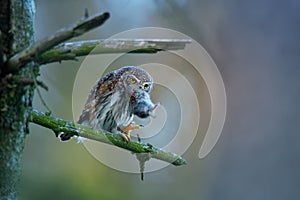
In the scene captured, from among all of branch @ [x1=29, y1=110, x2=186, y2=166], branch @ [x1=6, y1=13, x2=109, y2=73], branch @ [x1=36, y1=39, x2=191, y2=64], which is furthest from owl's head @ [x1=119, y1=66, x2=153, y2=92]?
branch @ [x1=6, y1=13, x2=109, y2=73]

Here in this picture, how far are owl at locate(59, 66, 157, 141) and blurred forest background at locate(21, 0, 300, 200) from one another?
2.87 feet

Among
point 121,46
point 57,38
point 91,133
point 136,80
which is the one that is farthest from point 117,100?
point 57,38

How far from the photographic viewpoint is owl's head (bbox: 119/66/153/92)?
901 millimetres

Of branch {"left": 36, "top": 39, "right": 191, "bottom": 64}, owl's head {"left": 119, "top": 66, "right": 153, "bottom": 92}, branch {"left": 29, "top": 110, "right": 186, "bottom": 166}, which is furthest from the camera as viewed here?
owl's head {"left": 119, "top": 66, "right": 153, "bottom": 92}

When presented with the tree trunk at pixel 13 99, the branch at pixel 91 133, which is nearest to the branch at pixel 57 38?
the tree trunk at pixel 13 99

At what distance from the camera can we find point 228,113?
2314 mm

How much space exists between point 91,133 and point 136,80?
194 mm

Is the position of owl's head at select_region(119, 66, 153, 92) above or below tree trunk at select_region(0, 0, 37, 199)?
above

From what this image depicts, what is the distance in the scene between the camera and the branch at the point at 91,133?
0.72 metres

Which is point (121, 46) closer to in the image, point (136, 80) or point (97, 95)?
point (136, 80)

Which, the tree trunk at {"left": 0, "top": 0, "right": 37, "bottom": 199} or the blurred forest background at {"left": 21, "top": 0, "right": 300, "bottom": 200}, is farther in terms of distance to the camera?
the blurred forest background at {"left": 21, "top": 0, "right": 300, "bottom": 200}

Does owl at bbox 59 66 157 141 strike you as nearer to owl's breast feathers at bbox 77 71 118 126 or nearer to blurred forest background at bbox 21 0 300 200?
owl's breast feathers at bbox 77 71 118 126

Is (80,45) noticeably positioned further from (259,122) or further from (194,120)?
(194,120)

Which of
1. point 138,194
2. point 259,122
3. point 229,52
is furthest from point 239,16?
point 138,194
